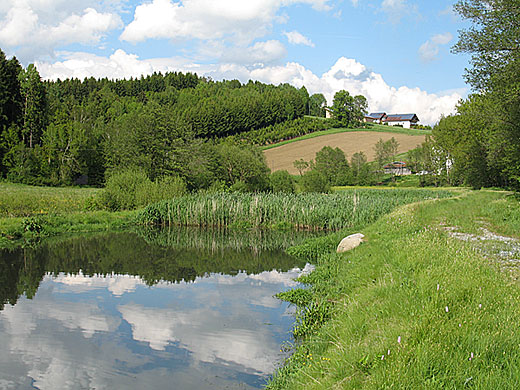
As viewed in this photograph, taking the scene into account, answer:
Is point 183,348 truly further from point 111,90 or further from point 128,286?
point 111,90

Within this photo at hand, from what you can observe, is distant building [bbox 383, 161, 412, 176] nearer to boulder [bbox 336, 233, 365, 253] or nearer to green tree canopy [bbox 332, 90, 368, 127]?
green tree canopy [bbox 332, 90, 368, 127]

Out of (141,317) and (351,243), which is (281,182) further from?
(141,317)

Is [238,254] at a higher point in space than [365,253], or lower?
lower

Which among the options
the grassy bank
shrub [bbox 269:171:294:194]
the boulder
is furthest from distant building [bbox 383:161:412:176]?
the grassy bank

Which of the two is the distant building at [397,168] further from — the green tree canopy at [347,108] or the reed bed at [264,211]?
the reed bed at [264,211]

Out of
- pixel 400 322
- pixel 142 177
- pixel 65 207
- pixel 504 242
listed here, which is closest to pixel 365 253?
pixel 504 242

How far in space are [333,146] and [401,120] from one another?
73106 millimetres

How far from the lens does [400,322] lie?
5238mm

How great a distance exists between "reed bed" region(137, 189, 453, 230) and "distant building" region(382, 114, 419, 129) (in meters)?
129

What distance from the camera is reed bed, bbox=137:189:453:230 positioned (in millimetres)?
24109

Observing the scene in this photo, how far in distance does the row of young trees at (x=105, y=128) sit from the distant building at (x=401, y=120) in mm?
58475

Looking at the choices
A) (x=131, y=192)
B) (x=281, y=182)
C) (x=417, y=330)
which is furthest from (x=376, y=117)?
(x=417, y=330)

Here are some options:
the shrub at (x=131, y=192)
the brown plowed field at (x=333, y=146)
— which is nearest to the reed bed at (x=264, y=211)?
the shrub at (x=131, y=192)

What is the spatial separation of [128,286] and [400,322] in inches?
388
